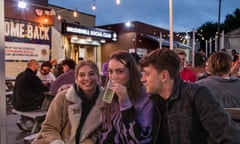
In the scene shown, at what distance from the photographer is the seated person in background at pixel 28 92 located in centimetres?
626

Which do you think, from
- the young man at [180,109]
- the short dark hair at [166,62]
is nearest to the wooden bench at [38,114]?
the young man at [180,109]

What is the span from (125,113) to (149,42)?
1890 centimetres

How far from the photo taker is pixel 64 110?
2.49 meters

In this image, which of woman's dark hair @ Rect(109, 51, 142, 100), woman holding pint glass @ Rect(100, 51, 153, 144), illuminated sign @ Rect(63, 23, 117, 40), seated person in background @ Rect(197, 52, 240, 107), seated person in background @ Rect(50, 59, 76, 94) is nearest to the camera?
woman holding pint glass @ Rect(100, 51, 153, 144)

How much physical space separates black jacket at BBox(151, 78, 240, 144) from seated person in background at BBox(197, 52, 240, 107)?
4.23ft

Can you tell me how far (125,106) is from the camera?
6.73 feet

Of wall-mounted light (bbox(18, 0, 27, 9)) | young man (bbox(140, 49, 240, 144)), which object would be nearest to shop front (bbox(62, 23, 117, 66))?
wall-mounted light (bbox(18, 0, 27, 9))

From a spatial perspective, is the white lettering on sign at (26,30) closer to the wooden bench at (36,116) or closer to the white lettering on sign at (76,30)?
the white lettering on sign at (76,30)

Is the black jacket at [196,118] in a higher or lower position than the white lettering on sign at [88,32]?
lower

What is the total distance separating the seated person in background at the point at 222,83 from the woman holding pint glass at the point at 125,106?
3.08 ft

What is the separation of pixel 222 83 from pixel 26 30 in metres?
12.0

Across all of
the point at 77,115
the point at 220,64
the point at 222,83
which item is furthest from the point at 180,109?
the point at 220,64

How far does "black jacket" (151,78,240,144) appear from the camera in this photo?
1.45m

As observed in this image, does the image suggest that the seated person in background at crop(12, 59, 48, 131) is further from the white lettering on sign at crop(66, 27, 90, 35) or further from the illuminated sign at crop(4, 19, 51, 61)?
the white lettering on sign at crop(66, 27, 90, 35)
